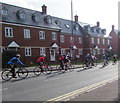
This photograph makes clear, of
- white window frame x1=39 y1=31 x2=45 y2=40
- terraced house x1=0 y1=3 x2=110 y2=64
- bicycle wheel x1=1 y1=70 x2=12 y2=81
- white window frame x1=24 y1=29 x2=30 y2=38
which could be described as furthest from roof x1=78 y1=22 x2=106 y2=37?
bicycle wheel x1=1 y1=70 x2=12 y2=81

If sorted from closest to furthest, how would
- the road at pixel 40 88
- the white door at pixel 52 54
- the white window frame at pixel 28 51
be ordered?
the road at pixel 40 88
the white window frame at pixel 28 51
the white door at pixel 52 54

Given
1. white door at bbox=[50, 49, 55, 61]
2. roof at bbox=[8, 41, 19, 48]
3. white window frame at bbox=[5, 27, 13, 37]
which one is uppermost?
white window frame at bbox=[5, 27, 13, 37]

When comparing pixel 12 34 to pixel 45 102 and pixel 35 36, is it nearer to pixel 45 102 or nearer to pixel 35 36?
pixel 35 36

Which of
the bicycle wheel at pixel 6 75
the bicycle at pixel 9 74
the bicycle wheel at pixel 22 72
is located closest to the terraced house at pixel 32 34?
the bicycle wheel at pixel 22 72

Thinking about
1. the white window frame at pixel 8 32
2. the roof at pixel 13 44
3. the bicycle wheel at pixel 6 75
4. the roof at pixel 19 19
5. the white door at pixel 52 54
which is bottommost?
the bicycle wheel at pixel 6 75

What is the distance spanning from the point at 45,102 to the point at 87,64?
14.6m

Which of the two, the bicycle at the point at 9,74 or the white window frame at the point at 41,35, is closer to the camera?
the bicycle at the point at 9,74

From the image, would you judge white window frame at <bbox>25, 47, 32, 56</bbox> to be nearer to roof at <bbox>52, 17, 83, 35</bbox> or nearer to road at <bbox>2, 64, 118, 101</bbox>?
roof at <bbox>52, 17, 83, 35</bbox>

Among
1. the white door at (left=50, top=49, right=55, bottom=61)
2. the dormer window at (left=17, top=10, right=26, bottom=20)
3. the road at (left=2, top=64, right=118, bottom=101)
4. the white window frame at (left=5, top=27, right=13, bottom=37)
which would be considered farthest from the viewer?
the white door at (left=50, top=49, right=55, bottom=61)

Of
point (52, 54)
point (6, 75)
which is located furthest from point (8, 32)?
point (6, 75)

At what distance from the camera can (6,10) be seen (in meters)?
22.9

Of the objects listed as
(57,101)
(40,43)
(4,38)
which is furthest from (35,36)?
(57,101)

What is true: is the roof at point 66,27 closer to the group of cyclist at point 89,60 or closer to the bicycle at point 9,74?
the group of cyclist at point 89,60

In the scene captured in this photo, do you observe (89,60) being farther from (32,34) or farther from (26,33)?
(26,33)
